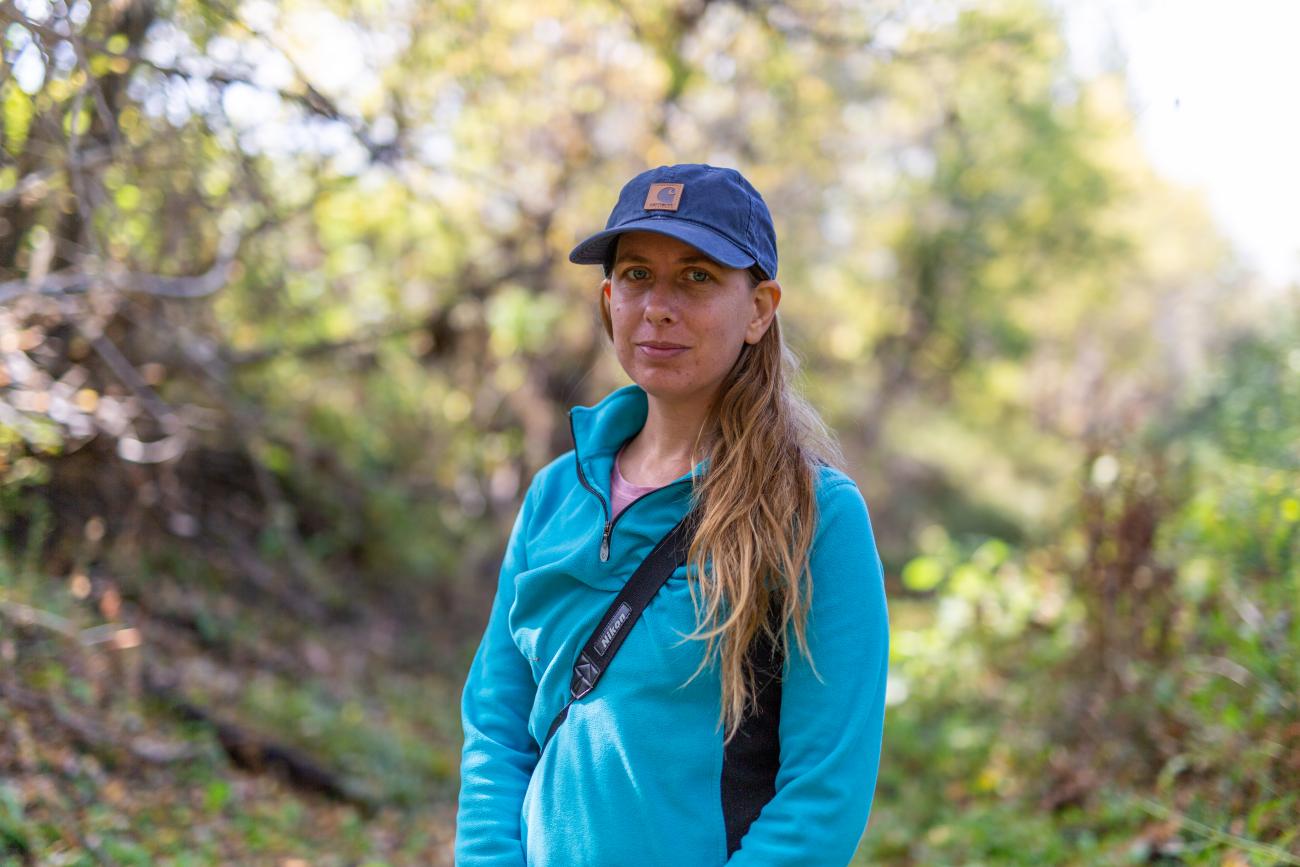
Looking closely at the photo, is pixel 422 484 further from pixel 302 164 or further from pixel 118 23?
pixel 118 23

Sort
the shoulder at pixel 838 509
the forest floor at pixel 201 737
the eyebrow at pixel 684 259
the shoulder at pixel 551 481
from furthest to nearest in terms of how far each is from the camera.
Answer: the forest floor at pixel 201 737
the shoulder at pixel 551 481
the eyebrow at pixel 684 259
the shoulder at pixel 838 509

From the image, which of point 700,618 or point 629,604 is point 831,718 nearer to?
point 700,618

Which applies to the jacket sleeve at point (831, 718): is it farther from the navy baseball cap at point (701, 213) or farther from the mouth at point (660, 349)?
the navy baseball cap at point (701, 213)

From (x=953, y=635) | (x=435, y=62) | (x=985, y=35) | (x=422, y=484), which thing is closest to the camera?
(x=435, y=62)

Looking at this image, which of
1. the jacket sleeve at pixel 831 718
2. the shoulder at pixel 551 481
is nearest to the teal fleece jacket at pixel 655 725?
the jacket sleeve at pixel 831 718

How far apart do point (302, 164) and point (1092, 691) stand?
19.6 feet

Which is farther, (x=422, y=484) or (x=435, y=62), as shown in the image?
(x=422, y=484)

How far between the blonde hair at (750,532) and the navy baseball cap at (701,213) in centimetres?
10

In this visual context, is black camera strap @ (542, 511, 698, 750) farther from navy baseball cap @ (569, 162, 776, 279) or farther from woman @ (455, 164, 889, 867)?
navy baseball cap @ (569, 162, 776, 279)

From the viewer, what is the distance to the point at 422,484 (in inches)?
408

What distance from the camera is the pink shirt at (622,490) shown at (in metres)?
2.25

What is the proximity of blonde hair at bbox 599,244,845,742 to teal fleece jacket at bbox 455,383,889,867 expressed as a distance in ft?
0.11

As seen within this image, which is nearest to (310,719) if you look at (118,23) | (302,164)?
(302,164)

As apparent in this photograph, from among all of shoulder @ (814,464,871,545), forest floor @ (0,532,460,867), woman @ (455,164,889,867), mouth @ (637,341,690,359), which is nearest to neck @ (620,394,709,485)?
woman @ (455,164,889,867)
